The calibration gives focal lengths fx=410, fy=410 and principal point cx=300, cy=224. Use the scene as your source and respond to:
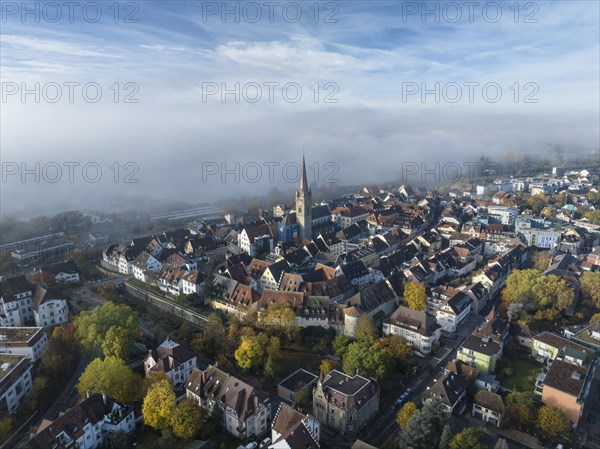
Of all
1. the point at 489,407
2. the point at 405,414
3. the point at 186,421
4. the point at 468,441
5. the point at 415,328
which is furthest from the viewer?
the point at 415,328

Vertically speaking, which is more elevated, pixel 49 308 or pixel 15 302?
pixel 15 302

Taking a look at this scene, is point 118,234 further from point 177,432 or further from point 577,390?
point 577,390

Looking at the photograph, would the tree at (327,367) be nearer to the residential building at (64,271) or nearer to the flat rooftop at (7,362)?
the flat rooftop at (7,362)

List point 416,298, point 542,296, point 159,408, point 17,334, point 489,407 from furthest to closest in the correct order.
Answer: point 416,298 → point 542,296 → point 17,334 → point 489,407 → point 159,408

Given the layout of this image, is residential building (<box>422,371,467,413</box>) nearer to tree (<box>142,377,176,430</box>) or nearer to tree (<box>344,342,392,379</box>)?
tree (<box>344,342,392,379</box>)

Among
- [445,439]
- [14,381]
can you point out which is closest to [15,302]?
[14,381]

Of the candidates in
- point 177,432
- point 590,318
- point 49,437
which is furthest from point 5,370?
point 590,318

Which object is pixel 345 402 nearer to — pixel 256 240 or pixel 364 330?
pixel 364 330
